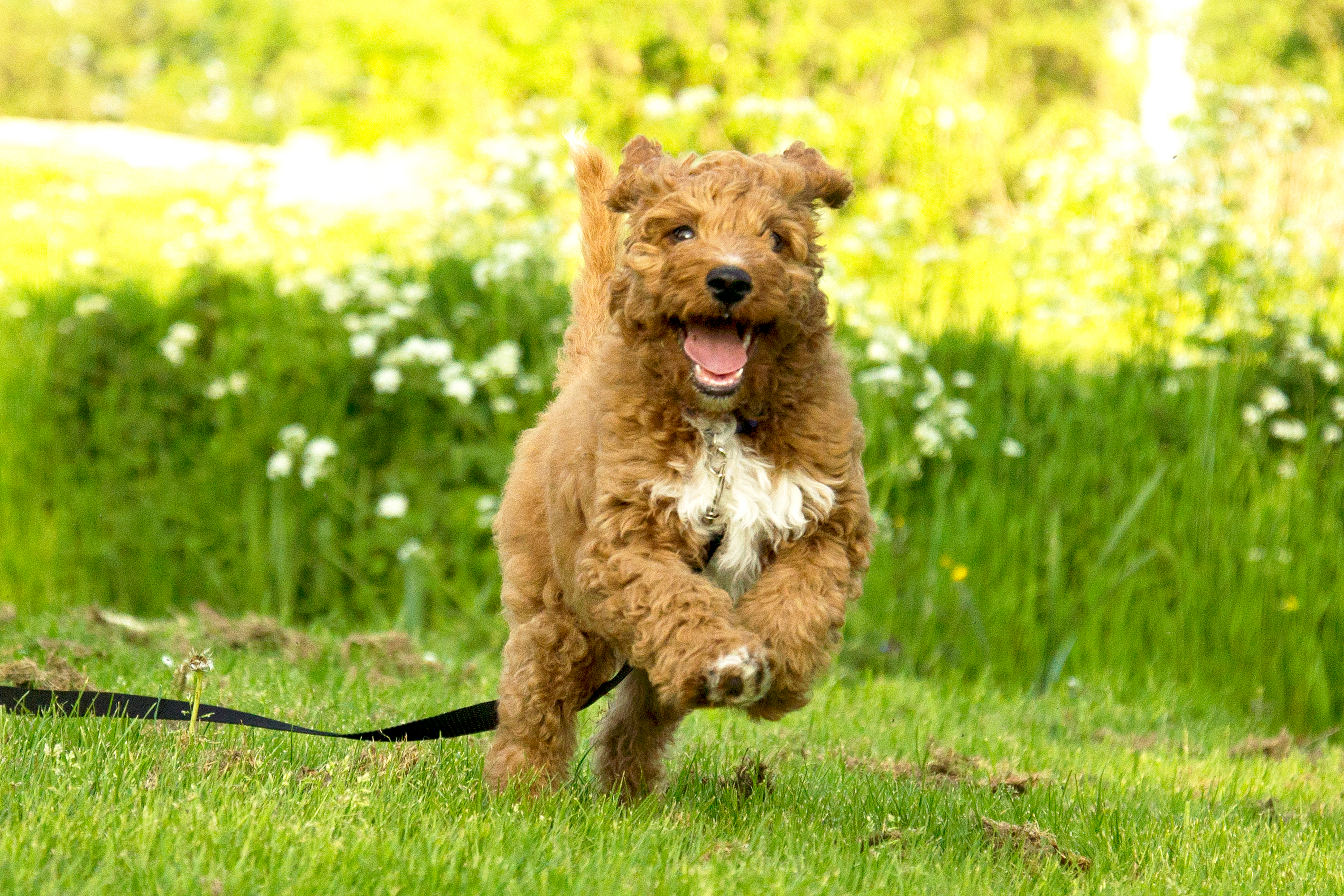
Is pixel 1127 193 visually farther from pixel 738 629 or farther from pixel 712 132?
pixel 738 629

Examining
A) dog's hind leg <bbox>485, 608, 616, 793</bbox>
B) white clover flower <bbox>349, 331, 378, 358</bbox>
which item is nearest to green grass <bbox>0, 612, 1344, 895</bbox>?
dog's hind leg <bbox>485, 608, 616, 793</bbox>

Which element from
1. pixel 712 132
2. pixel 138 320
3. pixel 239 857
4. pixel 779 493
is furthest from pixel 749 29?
pixel 239 857

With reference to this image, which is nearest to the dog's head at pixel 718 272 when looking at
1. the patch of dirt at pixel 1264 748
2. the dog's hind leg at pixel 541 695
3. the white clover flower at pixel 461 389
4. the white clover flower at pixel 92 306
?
the dog's hind leg at pixel 541 695

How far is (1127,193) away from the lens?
873 cm

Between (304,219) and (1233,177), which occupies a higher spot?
(1233,177)

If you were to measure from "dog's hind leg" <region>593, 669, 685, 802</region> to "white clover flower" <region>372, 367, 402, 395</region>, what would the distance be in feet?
11.9

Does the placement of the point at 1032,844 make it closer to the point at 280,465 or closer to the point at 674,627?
the point at 674,627

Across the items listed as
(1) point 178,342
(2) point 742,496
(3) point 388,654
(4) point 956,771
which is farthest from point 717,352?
(1) point 178,342

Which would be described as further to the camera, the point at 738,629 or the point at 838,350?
the point at 838,350

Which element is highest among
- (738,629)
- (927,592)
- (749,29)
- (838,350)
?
(749,29)

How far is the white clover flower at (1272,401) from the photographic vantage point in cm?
728

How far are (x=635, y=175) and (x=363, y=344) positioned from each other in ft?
13.5

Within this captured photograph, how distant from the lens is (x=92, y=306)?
8172 millimetres

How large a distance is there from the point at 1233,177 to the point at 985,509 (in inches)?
135
